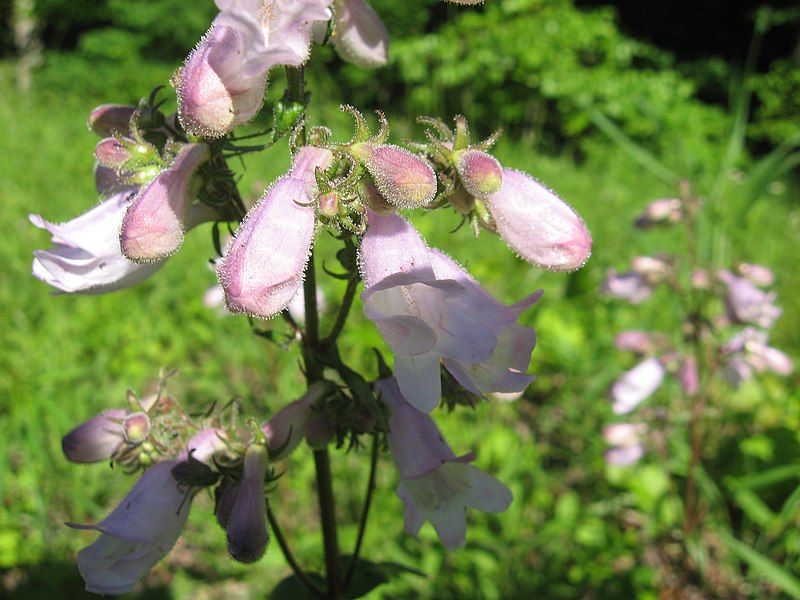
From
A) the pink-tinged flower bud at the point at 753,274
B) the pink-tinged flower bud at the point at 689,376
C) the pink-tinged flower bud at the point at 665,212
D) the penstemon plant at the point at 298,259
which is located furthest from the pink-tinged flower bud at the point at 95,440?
the pink-tinged flower bud at the point at 753,274

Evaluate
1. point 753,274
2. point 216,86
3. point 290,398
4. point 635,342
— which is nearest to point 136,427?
point 216,86

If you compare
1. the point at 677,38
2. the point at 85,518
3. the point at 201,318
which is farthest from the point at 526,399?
the point at 677,38

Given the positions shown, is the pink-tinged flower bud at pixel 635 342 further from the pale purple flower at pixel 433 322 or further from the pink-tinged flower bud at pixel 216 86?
the pink-tinged flower bud at pixel 216 86

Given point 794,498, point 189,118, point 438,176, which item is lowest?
point 794,498

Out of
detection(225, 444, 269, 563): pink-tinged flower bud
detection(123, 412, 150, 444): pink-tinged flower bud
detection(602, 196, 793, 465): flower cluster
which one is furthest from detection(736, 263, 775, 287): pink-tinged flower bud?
detection(123, 412, 150, 444): pink-tinged flower bud

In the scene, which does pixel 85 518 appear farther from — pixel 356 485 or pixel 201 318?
pixel 201 318

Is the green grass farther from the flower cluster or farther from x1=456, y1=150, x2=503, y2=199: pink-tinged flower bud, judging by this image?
x1=456, y1=150, x2=503, y2=199: pink-tinged flower bud
